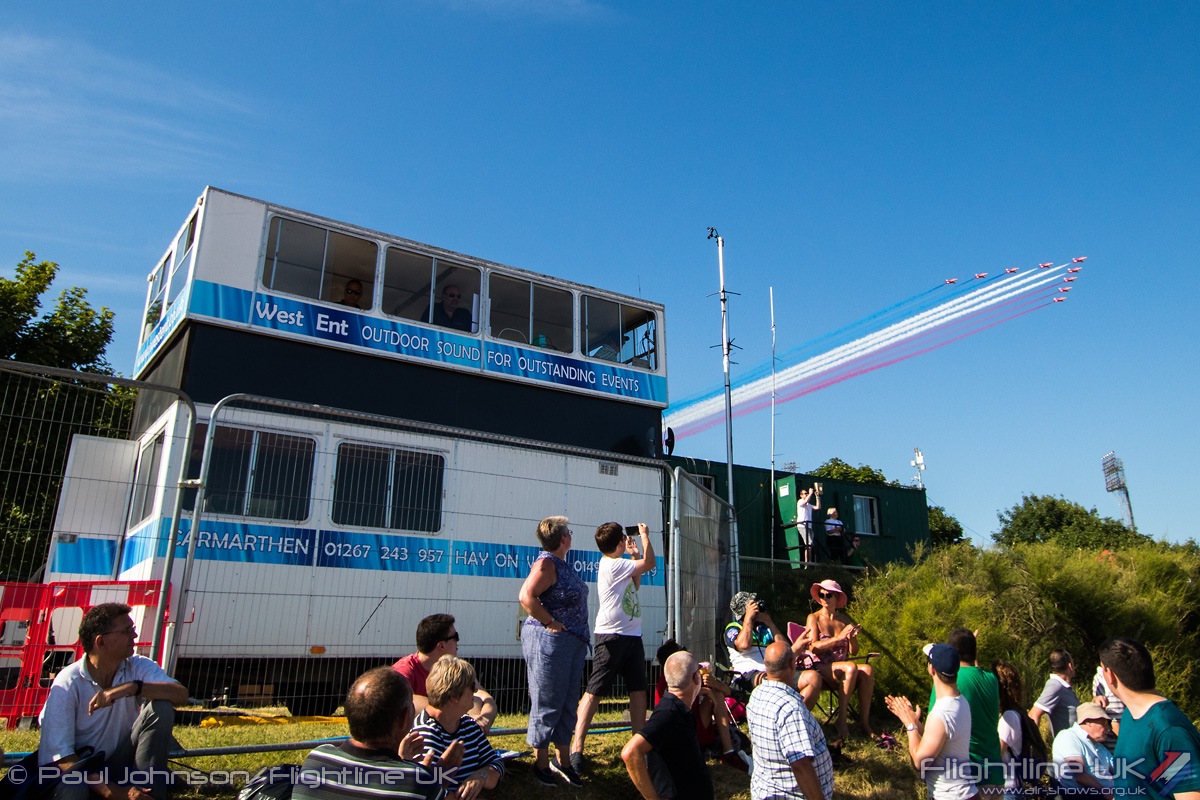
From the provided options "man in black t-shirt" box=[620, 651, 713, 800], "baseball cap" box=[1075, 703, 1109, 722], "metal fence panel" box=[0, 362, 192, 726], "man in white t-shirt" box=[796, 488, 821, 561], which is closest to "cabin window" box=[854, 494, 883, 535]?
"man in white t-shirt" box=[796, 488, 821, 561]

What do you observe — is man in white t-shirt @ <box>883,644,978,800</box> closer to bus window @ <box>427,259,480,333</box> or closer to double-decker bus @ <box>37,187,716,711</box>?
double-decker bus @ <box>37,187,716,711</box>

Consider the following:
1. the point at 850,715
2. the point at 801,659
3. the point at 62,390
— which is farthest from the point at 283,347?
the point at 850,715

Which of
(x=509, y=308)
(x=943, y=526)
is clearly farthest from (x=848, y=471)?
(x=509, y=308)

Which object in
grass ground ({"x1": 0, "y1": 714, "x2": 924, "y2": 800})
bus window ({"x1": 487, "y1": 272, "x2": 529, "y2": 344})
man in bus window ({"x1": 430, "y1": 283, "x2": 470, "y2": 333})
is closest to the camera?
grass ground ({"x1": 0, "y1": 714, "x2": 924, "y2": 800})

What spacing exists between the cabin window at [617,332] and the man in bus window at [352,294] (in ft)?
9.78

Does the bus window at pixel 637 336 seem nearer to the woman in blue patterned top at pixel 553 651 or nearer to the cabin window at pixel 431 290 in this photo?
the cabin window at pixel 431 290

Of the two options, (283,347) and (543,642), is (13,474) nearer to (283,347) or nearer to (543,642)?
(283,347)

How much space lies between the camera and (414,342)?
9.68m

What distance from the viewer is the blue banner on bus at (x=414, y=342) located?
8664 mm

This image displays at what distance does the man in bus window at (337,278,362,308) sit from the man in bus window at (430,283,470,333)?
36.1 inches

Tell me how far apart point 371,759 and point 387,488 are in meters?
5.46

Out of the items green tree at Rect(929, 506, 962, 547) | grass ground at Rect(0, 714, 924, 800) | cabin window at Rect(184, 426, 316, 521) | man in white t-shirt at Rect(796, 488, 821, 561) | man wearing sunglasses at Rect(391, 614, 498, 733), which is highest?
green tree at Rect(929, 506, 962, 547)

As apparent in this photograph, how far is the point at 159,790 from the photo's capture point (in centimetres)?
412

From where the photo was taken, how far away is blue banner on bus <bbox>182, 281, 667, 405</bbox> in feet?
28.4
